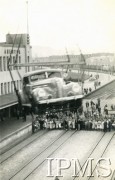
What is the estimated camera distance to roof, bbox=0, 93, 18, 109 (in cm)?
752

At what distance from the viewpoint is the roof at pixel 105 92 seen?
24.3 feet

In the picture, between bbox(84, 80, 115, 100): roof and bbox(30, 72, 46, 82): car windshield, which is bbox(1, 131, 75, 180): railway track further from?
bbox(30, 72, 46, 82): car windshield

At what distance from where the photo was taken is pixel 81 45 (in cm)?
711

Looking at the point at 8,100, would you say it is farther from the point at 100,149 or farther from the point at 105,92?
the point at 100,149

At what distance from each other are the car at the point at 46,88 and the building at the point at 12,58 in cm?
17

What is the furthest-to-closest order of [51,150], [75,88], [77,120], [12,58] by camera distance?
[77,120] → [51,150] → [12,58] → [75,88]

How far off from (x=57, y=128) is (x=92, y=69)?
6.05ft

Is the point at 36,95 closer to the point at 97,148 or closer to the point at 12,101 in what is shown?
the point at 12,101

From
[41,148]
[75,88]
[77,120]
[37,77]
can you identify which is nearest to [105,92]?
[75,88]

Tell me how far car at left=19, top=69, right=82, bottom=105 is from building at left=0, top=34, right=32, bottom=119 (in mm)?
165

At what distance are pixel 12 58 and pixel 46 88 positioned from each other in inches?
38.1

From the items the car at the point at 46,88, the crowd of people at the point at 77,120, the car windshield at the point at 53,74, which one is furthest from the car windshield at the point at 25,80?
the crowd of people at the point at 77,120

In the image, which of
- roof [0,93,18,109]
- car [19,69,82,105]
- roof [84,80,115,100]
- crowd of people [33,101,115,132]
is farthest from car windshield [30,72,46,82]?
roof [84,80,115,100]

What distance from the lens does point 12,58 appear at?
762 centimetres
